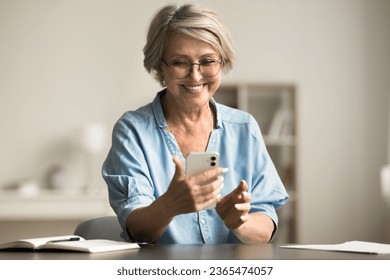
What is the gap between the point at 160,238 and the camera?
4.99ft

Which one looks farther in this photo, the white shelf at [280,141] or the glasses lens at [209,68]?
the white shelf at [280,141]

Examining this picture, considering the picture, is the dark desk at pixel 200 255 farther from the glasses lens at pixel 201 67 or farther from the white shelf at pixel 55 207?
the white shelf at pixel 55 207

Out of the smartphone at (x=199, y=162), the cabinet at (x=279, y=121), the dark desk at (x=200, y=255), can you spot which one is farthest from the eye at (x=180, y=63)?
the cabinet at (x=279, y=121)

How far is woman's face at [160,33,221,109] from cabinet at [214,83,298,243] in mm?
3065

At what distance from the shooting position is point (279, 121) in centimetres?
468

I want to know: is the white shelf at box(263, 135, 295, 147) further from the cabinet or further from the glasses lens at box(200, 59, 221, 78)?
the glasses lens at box(200, 59, 221, 78)

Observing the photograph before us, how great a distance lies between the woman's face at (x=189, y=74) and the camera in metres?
1.53

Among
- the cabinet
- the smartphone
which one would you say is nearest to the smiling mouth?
the smartphone

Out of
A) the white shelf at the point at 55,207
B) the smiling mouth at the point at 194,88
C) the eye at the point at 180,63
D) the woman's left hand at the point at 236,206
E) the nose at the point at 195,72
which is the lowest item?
the white shelf at the point at 55,207

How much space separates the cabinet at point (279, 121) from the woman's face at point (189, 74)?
3065mm

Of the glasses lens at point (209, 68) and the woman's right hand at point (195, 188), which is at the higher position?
the glasses lens at point (209, 68)

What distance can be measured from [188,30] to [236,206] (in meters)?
0.43

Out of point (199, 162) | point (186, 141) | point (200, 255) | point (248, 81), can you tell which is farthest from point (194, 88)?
point (248, 81)

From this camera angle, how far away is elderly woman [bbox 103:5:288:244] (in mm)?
1475
